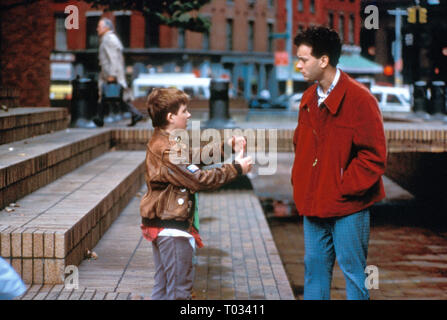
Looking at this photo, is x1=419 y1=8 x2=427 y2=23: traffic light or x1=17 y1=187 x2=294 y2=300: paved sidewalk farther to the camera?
x1=419 y1=8 x2=427 y2=23: traffic light

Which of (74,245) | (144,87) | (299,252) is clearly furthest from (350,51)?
(74,245)

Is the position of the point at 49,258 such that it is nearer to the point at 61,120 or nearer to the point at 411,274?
the point at 411,274

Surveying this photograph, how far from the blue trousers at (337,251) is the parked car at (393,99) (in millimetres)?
29436

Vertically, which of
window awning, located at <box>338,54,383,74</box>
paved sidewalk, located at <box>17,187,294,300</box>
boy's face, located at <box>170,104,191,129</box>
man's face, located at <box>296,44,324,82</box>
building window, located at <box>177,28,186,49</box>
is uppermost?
building window, located at <box>177,28,186,49</box>

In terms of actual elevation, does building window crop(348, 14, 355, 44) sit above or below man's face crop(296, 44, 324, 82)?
above

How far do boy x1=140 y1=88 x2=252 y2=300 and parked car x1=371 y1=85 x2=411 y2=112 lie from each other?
29667mm

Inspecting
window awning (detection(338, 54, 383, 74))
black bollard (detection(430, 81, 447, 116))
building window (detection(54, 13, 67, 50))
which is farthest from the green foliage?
window awning (detection(338, 54, 383, 74))

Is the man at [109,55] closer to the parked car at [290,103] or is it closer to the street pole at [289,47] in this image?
the parked car at [290,103]

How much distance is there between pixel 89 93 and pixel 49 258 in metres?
8.19

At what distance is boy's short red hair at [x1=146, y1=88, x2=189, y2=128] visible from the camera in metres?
4.02

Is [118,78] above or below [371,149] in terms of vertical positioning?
above

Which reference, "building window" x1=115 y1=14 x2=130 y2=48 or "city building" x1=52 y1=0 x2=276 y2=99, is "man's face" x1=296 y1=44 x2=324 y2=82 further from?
"building window" x1=115 y1=14 x2=130 y2=48

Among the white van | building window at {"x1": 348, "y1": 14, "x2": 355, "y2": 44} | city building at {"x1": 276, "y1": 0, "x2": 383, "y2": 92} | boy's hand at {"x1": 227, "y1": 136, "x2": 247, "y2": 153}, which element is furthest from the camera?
building window at {"x1": 348, "y1": 14, "x2": 355, "y2": 44}

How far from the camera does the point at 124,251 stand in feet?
20.4
